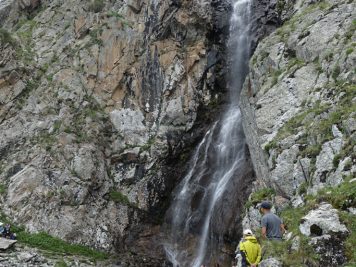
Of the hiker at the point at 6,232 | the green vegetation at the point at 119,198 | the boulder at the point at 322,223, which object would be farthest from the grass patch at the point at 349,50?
the hiker at the point at 6,232

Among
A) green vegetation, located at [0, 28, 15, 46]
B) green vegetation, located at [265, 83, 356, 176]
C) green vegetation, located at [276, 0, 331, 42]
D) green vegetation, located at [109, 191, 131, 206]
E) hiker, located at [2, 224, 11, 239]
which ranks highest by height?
green vegetation, located at [0, 28, 15, 46]

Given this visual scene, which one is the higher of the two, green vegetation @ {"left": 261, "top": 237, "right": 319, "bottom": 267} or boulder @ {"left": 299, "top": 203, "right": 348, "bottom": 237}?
boulder @ {"left": 299, "top": 203, "right": 348, "bottom": 237}

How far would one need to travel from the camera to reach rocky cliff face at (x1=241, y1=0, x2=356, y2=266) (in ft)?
37.4

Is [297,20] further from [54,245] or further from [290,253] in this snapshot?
[54,245]

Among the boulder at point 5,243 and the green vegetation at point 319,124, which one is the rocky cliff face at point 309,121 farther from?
the boulder at point 5,243

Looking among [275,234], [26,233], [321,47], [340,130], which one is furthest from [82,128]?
[275,234]

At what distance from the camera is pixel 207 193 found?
2680 centimetres

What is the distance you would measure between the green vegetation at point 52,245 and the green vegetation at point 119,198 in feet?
13.2

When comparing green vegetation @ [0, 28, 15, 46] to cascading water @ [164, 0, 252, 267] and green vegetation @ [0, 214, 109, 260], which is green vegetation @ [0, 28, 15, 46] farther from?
cascading water @ [164, 0, 252, 267]

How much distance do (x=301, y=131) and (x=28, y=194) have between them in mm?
18429

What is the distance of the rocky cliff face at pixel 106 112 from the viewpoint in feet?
91.9

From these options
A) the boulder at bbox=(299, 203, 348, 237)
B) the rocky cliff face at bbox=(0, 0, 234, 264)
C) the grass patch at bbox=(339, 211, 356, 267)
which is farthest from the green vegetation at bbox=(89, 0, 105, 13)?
the grass patch at bbox=(339, 211, 356, 267)

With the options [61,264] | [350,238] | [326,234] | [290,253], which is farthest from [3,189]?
[350,238]

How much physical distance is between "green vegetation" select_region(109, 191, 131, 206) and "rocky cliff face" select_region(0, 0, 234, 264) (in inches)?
2.8
